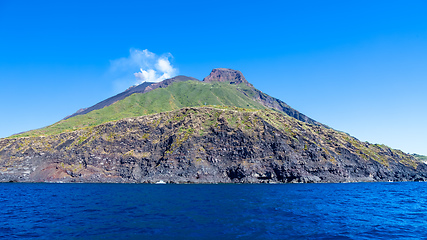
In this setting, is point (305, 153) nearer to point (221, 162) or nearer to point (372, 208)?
point (221, 162)

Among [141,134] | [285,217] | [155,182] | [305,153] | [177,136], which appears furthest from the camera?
[141,134]

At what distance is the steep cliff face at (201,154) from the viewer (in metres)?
107

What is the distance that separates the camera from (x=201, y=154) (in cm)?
11256

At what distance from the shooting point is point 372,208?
4034 cm

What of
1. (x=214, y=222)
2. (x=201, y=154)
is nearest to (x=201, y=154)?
(x=201, y=154)

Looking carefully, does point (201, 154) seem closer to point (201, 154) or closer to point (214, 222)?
point (201, 154)

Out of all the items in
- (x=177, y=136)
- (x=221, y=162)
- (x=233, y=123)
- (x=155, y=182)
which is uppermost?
(x=233, y=123)

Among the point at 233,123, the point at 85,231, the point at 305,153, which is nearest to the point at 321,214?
the point at 85,231

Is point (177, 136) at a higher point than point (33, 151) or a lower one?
higher

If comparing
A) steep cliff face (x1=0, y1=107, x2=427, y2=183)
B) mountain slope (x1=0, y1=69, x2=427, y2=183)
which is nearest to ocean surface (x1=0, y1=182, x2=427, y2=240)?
steep cliff face (x1=0, y1=107, x2=427, y2=183)

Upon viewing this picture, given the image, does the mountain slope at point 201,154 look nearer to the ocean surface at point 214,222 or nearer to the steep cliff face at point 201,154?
the steep cliff face at point 201,154

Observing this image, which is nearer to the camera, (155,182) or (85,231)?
(85,231)

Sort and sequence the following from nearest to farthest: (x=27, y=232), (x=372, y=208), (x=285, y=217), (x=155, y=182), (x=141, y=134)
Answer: (x=27, y=232) → (x=285, y=217) → (x=372, y=208) → (x=155, y=182) → (x=141, y=134)

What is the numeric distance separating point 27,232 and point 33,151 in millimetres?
122731
